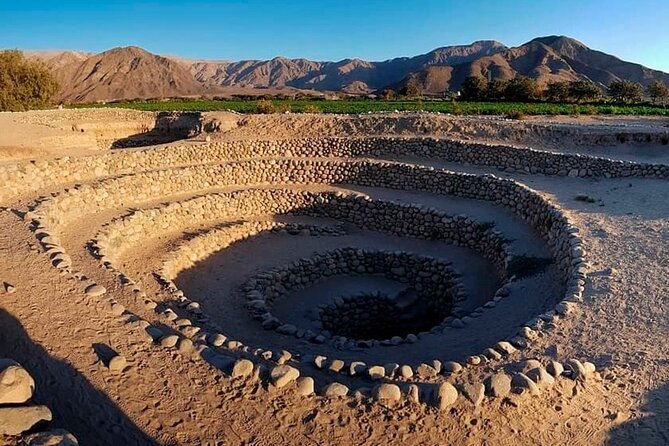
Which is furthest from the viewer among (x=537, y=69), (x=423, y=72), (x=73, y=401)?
(x=423, y=72)

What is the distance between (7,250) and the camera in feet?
30.5

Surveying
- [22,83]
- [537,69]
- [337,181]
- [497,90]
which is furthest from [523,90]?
[537,69]

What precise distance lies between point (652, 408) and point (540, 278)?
5565 millimetres

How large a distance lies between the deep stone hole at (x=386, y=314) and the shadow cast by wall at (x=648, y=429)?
800cm

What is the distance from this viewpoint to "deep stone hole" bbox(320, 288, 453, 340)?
565 inches

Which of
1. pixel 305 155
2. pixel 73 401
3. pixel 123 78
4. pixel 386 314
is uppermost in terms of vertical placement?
pixel 123 78

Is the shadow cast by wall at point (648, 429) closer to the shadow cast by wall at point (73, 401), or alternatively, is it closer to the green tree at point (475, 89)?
the shadow cast by wall at point (73, 401)

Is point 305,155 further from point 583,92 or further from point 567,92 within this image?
point 583,92

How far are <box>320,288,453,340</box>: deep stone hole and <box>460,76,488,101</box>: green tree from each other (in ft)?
141

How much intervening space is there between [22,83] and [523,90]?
44.5 metres

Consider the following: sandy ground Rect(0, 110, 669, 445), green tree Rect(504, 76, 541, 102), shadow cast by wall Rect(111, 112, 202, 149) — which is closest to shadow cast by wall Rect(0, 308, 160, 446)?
sandy ground Rect(0, 110, 669, 445)

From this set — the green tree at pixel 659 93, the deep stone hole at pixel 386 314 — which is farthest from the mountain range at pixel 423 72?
the deep stone hole at pixel 386 314

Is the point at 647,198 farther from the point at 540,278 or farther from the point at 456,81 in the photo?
the point at 456,81

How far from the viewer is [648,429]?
5848 mm
